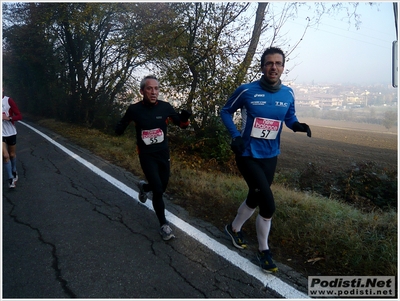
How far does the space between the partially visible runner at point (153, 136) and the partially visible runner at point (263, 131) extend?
1037mm

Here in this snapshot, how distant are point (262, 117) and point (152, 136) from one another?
1.45 meters

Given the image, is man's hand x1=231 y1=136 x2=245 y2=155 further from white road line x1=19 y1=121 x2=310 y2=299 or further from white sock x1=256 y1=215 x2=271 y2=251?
white road line x1=19 y1=121 x2=310 y2=299

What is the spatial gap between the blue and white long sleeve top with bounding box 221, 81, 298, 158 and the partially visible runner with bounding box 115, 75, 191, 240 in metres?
1.01

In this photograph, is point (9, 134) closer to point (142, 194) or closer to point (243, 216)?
point (142, 194)

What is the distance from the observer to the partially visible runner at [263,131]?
329cm

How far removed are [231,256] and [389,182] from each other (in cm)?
516

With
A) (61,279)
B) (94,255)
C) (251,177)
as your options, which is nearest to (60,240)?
(94,255)

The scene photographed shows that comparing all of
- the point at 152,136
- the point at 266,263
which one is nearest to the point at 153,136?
the point at 152,136

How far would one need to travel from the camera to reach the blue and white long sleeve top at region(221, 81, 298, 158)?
3365mm

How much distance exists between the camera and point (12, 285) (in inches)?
114

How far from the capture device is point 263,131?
3.39m

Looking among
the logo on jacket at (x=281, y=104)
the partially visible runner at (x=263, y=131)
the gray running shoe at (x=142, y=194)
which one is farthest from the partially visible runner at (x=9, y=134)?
the logo on jacket at (x=281, y=104)

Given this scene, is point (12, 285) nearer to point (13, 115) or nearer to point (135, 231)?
point (135, 231)

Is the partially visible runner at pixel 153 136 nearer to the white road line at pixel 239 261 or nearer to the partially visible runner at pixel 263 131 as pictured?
the white road line at pixel 239 261
